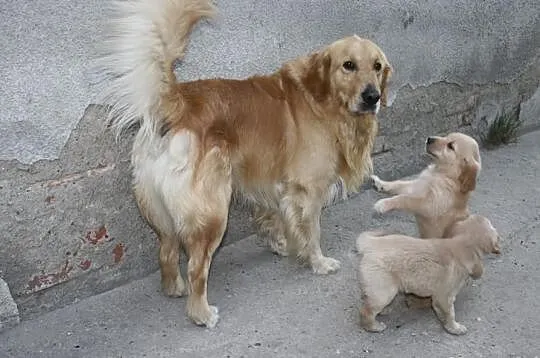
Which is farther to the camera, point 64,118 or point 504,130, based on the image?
point 504,130

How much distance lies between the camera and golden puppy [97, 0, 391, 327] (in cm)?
326

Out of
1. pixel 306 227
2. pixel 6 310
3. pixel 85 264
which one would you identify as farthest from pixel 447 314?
pixel 6 310

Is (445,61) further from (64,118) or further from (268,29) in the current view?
(64,118)

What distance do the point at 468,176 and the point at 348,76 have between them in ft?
2.76

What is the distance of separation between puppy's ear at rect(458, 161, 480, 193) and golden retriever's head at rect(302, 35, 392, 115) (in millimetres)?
592

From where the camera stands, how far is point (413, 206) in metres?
3.58

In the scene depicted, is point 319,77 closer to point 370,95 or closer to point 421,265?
point 370,95

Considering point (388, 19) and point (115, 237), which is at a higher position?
point (388, 19)

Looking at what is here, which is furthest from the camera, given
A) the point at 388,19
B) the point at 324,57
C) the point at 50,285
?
the point at 388,19

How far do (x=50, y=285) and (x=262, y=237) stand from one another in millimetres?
1384

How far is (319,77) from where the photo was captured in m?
3.80

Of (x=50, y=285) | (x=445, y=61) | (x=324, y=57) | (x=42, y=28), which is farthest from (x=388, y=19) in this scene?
(x=50, y=285)

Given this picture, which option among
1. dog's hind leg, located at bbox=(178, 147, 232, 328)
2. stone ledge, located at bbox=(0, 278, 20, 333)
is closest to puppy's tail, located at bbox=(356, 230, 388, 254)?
dog's hind leg, located at bbox=(178, 147, 232, 328)

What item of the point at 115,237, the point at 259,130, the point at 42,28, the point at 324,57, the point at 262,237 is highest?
the point at 42,28
